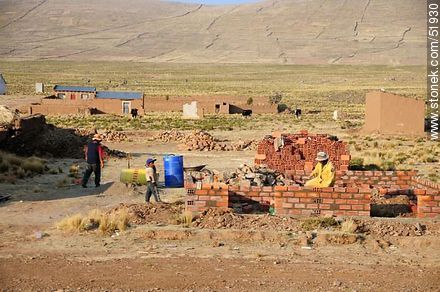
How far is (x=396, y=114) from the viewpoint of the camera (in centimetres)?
3138

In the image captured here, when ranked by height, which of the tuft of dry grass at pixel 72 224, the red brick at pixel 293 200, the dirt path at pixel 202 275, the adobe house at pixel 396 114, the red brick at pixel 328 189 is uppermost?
the adobe house at pixel 396 114

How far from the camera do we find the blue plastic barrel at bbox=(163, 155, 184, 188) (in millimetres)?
15937

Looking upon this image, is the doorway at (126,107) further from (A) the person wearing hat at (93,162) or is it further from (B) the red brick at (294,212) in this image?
(B) the red brick at (294,212)

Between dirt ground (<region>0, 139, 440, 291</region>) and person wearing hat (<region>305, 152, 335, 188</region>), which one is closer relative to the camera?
dirt ground (<region>0, 139, 440, 291</region>)

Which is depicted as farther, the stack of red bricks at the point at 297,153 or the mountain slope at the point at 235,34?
the mountain slope at the point at 235,34

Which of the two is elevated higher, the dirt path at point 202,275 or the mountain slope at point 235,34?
the mountain slope at point 235,34

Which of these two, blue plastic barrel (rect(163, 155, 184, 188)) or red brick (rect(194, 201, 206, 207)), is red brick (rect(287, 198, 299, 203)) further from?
blue plastic barrel (rect(163, 155, 184, 188))

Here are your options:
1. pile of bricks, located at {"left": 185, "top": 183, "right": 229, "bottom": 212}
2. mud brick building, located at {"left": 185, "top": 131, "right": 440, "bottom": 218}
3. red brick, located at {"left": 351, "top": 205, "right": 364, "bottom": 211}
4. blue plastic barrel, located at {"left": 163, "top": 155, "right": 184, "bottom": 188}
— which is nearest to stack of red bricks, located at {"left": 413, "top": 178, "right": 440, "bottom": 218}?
mud brick building, located at {"left": 185, "top": 131, "right": 440, "bottom": 218}

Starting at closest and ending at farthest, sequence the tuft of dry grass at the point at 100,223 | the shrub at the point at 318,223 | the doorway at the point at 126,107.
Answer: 1. the shrub at the point at 318,223
2. the tuft of dry grass at the point at 100,223
3. the doorway at the point at 126,107

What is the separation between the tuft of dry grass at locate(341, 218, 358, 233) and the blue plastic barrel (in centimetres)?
608

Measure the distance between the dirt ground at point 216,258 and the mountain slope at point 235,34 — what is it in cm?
13887

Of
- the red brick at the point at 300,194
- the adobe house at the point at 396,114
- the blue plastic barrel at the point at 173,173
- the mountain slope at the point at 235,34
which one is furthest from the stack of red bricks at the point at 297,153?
the mountain slope at the point at 235,34

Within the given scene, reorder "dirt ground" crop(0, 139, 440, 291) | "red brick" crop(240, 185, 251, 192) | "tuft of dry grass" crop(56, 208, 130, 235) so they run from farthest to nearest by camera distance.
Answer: "red brick" crop(240, 185, 251, 192)
"tuft of dry grass" crop(56, 208, 130, 235)
"dirt ground" crop(0, 139, 440, 291)

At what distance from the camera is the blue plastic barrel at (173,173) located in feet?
52.3
